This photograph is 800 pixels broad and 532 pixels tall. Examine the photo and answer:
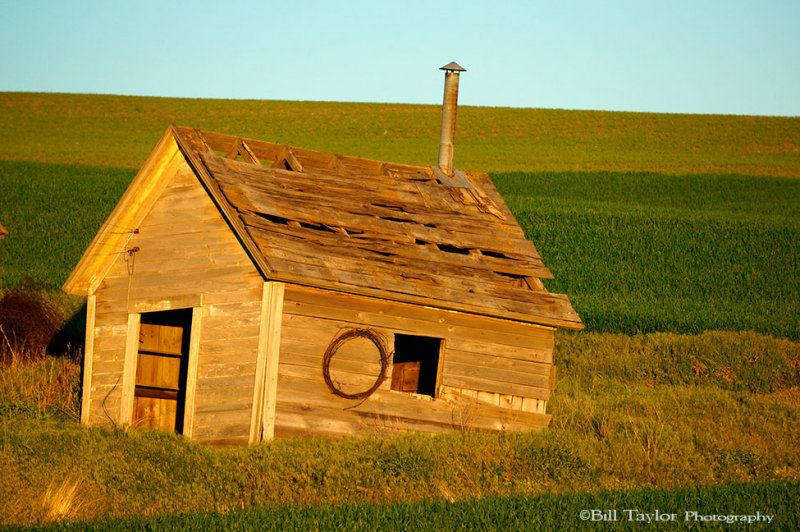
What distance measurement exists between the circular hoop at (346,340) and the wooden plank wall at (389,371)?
7 cm

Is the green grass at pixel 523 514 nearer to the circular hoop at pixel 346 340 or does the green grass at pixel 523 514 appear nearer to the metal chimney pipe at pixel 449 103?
the circular hoop at pixel 346 340

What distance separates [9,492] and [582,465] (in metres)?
6.70

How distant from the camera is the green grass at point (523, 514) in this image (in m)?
7.68

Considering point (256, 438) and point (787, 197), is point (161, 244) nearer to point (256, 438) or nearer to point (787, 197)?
point (256, 438)

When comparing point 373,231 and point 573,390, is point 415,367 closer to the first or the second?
point 573,390

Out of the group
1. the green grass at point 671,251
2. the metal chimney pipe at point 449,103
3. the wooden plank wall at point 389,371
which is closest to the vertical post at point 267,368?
the wooden plank wall at point 389,371

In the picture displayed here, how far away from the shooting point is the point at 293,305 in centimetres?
1098

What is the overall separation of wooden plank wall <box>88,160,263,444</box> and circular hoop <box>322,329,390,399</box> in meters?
1.00

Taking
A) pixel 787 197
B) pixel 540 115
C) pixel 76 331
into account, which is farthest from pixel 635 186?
pixel 76 331

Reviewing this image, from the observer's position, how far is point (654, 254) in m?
26.8

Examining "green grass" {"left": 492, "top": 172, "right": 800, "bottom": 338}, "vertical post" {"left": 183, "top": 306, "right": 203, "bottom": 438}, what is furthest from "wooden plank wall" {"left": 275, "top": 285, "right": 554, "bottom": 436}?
"green grass" {"left": 492, "top": 172, "right": 800, "bottom": 338}

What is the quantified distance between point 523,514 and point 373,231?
5.23m

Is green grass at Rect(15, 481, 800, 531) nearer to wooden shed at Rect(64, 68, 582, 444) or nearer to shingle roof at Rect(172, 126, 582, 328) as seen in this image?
wooden shed at Rect(64, 68, 582, 444)

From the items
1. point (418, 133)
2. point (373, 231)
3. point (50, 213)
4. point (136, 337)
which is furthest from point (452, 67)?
point (418, 133)
